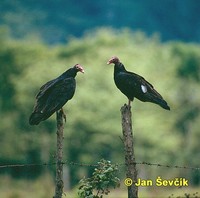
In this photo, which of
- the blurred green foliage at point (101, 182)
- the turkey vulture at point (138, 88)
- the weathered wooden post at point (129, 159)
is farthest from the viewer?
the turkey vulture at point (138, 88)

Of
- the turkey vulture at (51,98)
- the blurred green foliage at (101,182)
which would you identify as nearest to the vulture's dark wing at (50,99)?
the turkey vulture at (51,98)

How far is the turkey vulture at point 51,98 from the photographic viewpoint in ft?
30.6

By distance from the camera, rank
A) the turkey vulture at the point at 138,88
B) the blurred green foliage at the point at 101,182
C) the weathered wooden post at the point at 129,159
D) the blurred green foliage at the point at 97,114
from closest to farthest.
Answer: the weathered wooden post at the point at 129,159 < the blurred green foliage at the point at 101,182 < the turkey vulture at the point at 138,88 < the blurred green foliage at the point at 97,114

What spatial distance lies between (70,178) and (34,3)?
69.2 meters

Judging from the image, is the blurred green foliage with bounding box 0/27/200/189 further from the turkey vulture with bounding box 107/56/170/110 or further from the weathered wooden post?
the weathered wooden post

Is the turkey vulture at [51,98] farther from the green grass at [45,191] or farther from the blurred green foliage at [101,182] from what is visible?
the green grass at [45,191]

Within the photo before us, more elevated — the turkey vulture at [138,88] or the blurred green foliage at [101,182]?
the turkey vulture at [138,88]

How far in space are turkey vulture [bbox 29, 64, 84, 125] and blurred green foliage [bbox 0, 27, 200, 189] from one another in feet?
86.9

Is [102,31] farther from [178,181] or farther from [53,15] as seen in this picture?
[53,15]

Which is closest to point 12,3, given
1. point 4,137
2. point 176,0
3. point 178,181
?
point 176,0

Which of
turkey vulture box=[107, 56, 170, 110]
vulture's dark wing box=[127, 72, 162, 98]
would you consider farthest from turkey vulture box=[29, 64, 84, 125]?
vulture's dark wing box=[127, 72, 162, 98]

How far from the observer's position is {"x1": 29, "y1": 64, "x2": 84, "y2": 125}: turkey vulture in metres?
9.32

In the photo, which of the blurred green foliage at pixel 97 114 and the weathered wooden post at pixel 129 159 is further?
the blurred green foliage at pixel 97 114

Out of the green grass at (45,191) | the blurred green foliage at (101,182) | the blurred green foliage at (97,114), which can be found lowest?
the blurred green foliage at (101,182)
